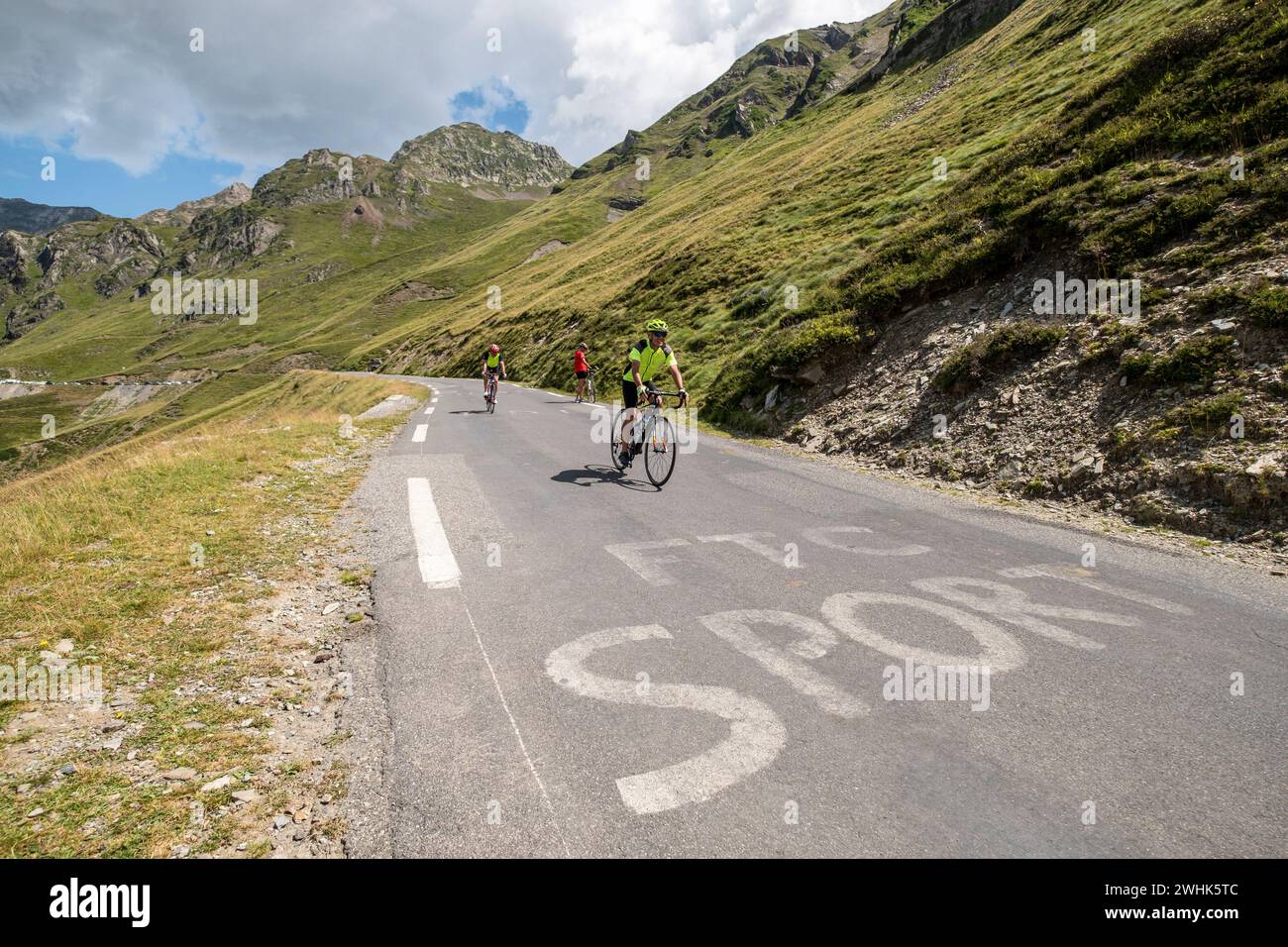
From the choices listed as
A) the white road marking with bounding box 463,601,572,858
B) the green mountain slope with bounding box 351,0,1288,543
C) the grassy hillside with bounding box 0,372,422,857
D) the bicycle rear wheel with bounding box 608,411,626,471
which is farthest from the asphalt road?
the bicycle rear wheel with bounding box 608,411,626,471

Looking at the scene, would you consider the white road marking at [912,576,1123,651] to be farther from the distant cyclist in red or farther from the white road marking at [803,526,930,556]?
the distant cyclist in red

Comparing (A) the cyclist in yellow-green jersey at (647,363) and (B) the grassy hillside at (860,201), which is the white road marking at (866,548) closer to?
(A) the cyclist in yellow-green jersey at (647,363)

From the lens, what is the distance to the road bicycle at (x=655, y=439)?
422 inches

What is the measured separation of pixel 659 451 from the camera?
10.8 meters

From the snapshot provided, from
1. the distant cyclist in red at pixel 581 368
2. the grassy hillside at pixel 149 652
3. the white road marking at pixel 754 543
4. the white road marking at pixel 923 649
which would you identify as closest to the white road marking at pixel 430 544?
the grassy hillside at pixel 149 652

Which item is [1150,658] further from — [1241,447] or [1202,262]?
[1202,262]

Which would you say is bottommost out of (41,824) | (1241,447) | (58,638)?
(41,824)

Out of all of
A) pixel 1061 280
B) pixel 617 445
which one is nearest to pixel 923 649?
pixel 617 445

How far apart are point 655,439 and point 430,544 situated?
4692mm

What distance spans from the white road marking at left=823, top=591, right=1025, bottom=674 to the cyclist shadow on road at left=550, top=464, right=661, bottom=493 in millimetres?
5109
